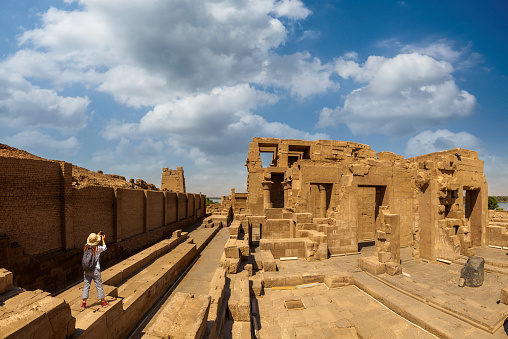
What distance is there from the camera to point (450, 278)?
30.5 ft

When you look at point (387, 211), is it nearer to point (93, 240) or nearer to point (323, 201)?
point (323, 201)

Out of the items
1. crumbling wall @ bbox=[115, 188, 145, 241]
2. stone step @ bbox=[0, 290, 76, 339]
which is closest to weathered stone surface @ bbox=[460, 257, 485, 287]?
stone step @ bbox=[0, 290, 76, 339]

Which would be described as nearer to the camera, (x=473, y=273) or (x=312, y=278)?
(x=473, y=273)

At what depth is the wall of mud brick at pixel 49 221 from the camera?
7746mm

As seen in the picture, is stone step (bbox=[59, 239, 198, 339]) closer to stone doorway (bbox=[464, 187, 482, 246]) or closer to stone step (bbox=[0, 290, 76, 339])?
stone step (bbox=[0, 290, 76, 339])

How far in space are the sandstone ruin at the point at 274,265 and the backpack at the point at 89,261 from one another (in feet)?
2.35

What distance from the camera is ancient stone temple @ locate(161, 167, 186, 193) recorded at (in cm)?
3931

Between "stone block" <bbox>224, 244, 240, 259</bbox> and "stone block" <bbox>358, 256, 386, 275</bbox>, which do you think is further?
"stone block" <bbox>358, 256, 386, 275</bbox>

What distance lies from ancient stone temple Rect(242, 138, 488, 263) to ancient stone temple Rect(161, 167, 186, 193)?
26.1 meters

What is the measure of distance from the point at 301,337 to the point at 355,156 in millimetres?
21803

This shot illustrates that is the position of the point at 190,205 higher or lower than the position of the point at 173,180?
lower

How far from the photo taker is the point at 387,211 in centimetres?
1225

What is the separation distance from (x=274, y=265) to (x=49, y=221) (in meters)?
9.09

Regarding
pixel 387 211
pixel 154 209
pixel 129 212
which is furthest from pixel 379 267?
pixel 154 209
